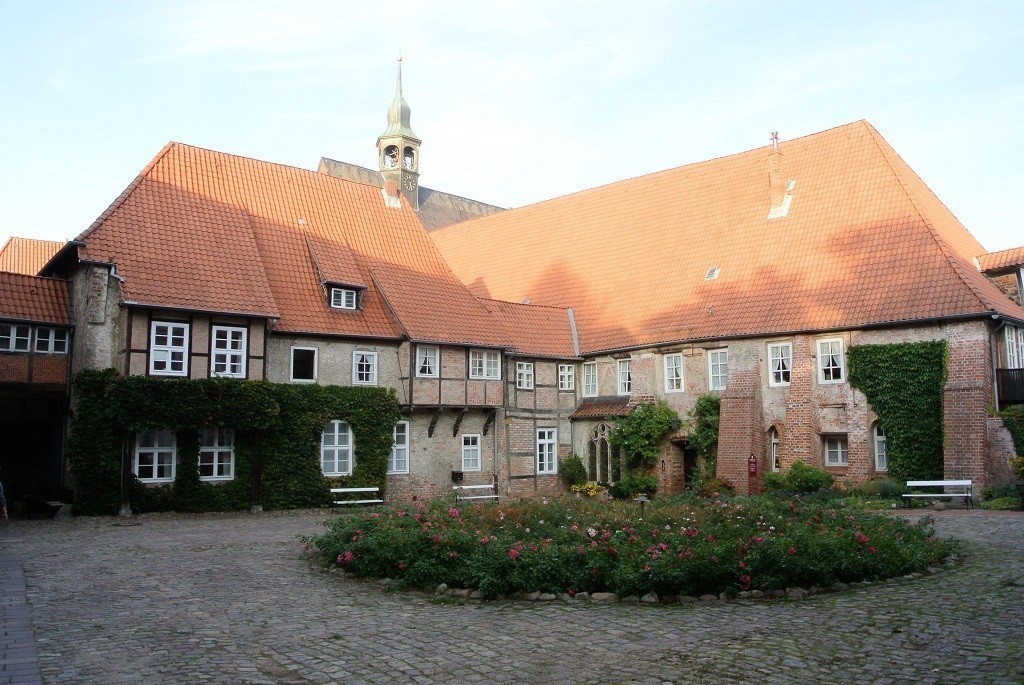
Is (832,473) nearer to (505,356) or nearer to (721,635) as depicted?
(505,356)

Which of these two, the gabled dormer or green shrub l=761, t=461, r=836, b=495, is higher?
the gabled dormer

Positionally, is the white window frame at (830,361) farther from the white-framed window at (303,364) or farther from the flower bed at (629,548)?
A: the white-framed window at (303,364)

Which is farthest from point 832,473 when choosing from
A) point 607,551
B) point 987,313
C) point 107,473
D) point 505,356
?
point 107,473

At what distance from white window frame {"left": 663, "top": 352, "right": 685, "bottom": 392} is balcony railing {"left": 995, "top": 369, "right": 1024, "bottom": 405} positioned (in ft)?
29.7

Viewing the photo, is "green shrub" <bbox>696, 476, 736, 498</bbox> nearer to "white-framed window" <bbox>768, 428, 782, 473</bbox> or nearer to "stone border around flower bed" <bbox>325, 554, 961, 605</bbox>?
"white-framed window" <bbox>768, 428, 782, 473</bbox>

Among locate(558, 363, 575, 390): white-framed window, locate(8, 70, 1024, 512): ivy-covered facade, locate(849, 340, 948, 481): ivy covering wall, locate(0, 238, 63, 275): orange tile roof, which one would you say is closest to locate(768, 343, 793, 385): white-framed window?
locate(8, 70, 1024, 512): ivy-covered facade

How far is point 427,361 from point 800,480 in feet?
37.5

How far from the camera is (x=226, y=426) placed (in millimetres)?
21938

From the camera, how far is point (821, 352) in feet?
81.6

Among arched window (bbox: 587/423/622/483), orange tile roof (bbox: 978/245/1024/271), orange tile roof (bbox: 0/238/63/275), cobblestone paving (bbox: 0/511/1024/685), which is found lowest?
cobblestone paving (bbox: 0/511/1024/685)

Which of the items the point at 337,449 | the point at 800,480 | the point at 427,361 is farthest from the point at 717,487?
the point at 337,449

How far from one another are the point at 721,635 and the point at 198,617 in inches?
221

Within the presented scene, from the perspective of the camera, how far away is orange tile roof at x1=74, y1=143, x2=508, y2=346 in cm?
2241

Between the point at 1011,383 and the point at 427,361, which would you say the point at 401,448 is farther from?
the point at 1011,383
